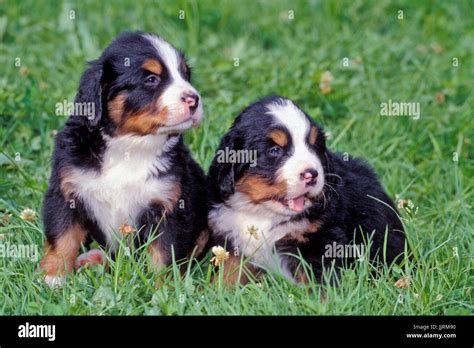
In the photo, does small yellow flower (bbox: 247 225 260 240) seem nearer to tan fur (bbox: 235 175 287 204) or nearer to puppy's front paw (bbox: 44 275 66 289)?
tan fur (bbox: 235 175 287 204)

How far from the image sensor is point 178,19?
32.0 ft

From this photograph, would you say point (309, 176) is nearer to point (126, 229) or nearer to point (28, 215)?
point (126, 229)

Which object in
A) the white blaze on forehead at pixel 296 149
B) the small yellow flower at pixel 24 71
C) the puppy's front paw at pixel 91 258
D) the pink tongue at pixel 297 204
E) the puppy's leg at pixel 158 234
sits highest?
the small yellow flower at pixel 24 71

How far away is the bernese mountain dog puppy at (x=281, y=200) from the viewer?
18.9 ft

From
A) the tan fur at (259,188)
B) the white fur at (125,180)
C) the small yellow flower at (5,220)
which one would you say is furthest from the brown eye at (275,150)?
the small yellow flower at (5,220)

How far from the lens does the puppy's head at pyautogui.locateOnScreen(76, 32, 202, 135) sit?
565 cm

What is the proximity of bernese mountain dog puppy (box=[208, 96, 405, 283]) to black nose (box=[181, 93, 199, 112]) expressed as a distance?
40 centimetres

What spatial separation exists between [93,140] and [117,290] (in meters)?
0.89

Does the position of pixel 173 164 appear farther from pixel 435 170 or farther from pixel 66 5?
pixel 66 5

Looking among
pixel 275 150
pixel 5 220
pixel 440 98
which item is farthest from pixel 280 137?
pixel 440 98

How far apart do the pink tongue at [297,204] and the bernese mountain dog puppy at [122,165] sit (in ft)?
2.07

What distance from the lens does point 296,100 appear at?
325 inches

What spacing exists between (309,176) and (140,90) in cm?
105

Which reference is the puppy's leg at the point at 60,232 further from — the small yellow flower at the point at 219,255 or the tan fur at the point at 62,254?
the small yellow flower at the point at 219,255
